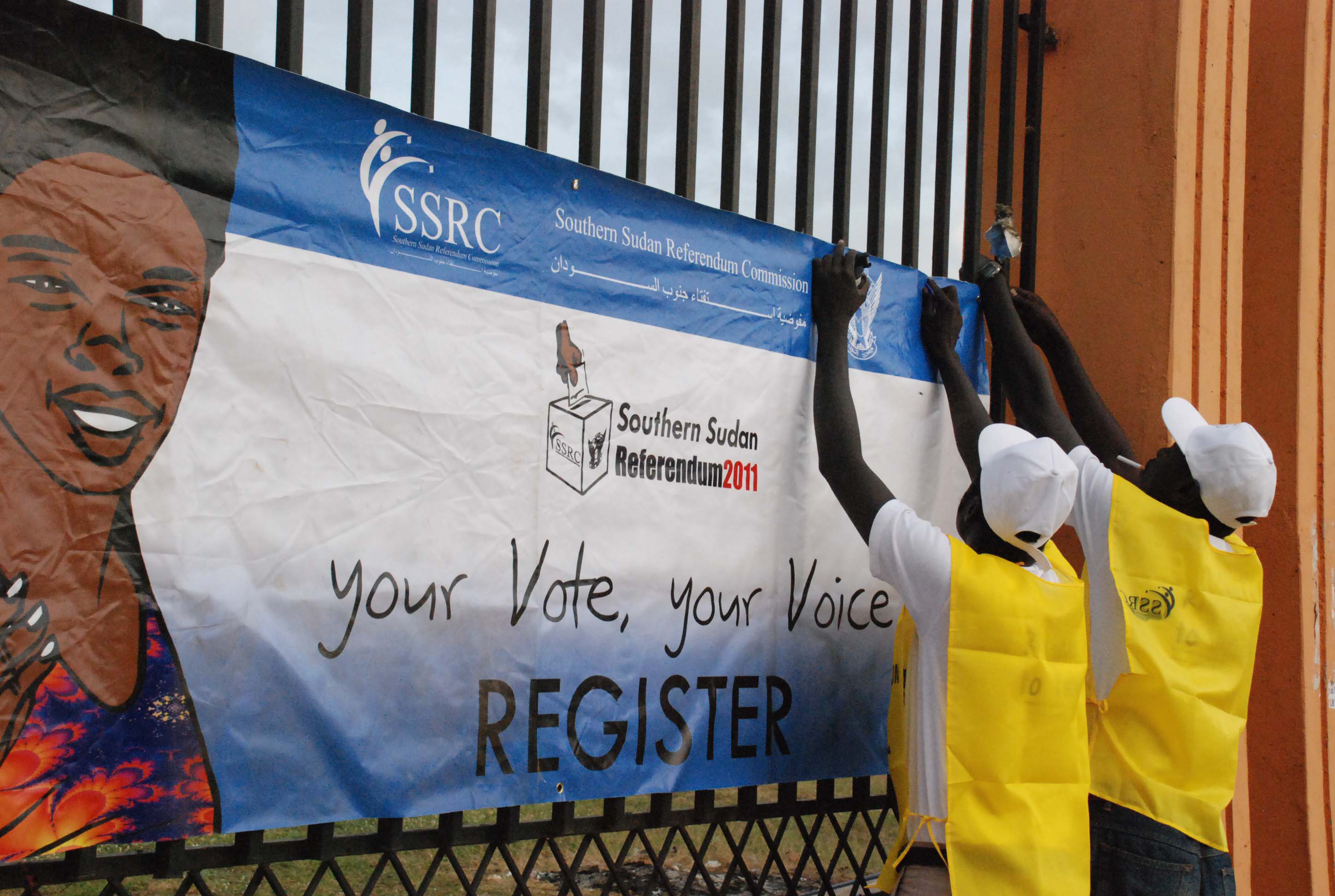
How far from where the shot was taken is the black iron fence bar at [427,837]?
1927mm

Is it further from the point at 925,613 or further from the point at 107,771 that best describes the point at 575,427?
the point at 107,771

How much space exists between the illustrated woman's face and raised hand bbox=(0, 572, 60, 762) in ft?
0.63

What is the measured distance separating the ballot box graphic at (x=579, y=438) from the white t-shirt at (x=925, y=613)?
625mm

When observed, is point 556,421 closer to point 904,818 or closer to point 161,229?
point 161,229

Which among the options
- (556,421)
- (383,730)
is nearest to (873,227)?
(556,421)

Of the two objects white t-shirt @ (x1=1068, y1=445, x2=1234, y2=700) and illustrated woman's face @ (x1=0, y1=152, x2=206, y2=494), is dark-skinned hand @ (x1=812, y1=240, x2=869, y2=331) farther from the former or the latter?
illustrated woman's face @ (x1=0, y1=152, x2=206, y2=494)

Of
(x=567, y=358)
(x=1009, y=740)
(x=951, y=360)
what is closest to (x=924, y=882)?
(x=1009, y=740)

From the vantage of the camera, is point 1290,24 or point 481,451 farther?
point 1290,24

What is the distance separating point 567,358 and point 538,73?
668 millimetres

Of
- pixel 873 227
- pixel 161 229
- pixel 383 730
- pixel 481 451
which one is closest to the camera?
pixel 161 229

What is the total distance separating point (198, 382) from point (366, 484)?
0.36 metres

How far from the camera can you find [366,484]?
216cm

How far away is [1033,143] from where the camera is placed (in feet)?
12.5

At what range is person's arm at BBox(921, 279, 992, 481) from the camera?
309 centimetres
